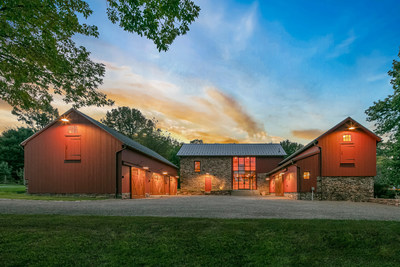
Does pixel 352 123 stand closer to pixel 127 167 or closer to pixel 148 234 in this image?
pixel 127 167

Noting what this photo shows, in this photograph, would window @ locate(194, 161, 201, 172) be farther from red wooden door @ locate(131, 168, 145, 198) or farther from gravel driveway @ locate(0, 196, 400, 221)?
gravel driveway @ locate(0, 196, 400, 221)

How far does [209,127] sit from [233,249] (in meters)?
37.8

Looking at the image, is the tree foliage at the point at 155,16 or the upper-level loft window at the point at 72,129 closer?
the tree foliage at the point at 155,16

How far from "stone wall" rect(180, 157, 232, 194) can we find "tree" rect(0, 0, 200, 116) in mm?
23847

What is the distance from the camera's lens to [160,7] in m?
5.60

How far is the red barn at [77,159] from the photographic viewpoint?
17.1 metres

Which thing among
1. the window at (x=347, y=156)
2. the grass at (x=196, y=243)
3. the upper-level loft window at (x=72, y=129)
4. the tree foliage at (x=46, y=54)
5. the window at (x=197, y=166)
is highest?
the tree foliage at (x=46, y=54)

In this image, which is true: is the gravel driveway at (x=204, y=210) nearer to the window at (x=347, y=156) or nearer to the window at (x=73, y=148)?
the window at (x=73, y=148)

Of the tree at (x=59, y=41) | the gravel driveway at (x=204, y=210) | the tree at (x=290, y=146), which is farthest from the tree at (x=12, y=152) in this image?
the tree at (x=290, y=146)

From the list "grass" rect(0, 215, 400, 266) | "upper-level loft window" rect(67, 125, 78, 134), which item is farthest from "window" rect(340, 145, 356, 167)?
"upper-level loft window" rect(67, 125, 78, 134)

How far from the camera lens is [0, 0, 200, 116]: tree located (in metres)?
5.78

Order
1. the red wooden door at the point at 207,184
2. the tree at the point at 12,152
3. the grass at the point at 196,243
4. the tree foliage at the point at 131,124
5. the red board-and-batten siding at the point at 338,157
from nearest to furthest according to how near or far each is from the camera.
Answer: the grass at the point at 196,243 < the red board-and-batten siding at the point at 338,157 < the red wooden door at the point at 207,184 < the tree at the point at 12,152 < the tree foliage at the point at 131,124

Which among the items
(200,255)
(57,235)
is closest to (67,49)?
(57,235)

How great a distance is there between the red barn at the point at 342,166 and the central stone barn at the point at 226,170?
41.4 feet
